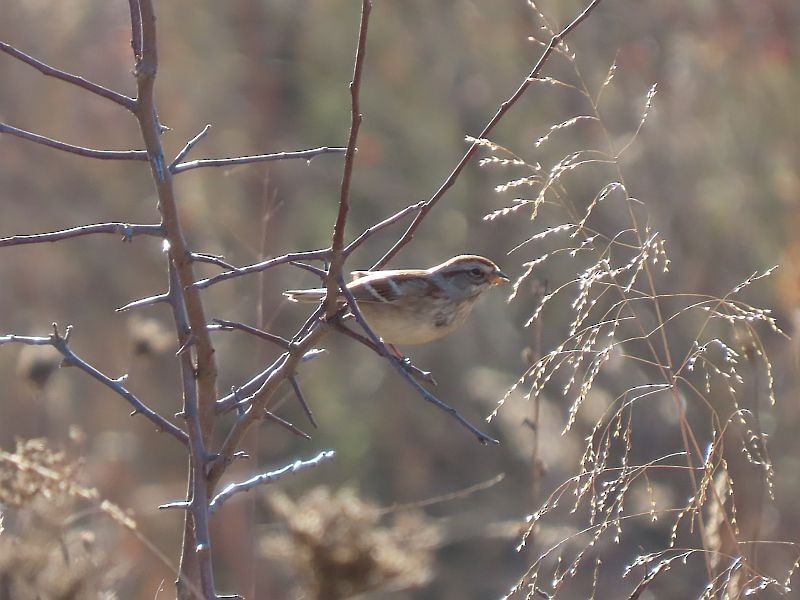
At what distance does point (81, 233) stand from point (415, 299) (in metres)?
1.95

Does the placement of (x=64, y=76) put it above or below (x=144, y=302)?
above

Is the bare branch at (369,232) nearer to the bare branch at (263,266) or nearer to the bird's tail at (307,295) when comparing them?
the bare branch at (263,266)

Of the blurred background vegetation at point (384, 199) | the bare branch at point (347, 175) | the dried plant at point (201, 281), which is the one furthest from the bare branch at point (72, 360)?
the blurred background vegetation at point (384, 199)

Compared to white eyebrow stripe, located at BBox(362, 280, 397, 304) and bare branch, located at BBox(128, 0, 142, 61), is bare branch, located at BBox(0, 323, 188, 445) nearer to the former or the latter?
bare branch, located at BBox(128, 0, 142, 61)

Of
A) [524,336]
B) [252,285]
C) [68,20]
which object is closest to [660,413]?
[524,336]

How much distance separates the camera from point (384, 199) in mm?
8133

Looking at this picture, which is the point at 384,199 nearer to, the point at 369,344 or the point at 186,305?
the point at 186,305

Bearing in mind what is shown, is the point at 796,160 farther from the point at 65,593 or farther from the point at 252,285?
the point at 65,593

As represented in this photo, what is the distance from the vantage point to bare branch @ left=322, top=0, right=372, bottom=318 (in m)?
1.60

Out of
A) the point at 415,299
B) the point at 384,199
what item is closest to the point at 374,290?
the point at 415,299

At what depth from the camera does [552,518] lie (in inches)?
257

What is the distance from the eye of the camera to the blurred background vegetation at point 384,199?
21.6 feet

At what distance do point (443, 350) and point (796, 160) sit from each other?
2.85m

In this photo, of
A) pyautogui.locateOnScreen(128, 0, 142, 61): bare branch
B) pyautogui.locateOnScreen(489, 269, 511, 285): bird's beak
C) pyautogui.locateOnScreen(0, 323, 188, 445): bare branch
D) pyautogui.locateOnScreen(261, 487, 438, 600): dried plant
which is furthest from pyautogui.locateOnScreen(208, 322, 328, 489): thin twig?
pyautogui.locateOnScreen(261, 487, 438, 600): dried plant
